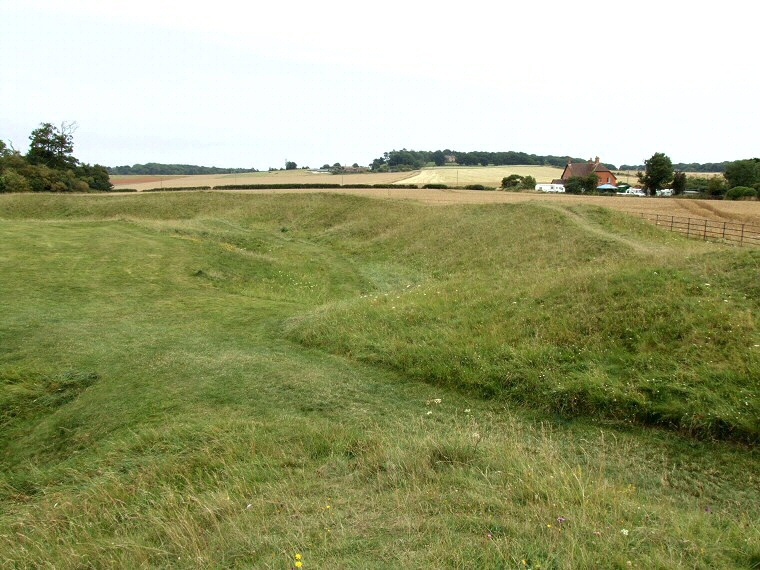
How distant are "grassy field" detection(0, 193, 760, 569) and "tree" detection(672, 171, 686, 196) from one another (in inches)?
1975

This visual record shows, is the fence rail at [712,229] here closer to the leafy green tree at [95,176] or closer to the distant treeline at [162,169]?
the leafy green tree at [95,176]

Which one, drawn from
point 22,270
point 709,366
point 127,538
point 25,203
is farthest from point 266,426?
point 25,203

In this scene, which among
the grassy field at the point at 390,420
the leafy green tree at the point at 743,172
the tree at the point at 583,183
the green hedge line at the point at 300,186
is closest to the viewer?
the grassy field at the point at 390,420

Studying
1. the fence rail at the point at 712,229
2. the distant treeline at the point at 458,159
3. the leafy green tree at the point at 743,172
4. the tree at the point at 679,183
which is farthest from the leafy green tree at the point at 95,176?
the leafy green tree at the point at 743,172

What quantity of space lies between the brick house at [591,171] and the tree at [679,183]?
724 inches

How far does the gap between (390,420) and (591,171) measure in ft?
281

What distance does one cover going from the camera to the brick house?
8300 centimetres

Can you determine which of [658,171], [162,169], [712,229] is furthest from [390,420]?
[162,169]

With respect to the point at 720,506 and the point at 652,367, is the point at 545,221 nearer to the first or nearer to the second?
the point at 652,367

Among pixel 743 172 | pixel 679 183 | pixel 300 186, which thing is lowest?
pixel 300 186

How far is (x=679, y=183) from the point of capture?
202 ft

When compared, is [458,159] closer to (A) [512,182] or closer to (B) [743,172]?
(A) [512,182]

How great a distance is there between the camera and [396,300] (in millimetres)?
16016

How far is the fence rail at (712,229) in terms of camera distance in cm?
2478
